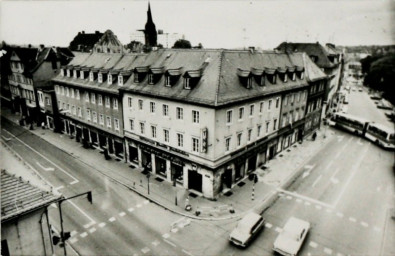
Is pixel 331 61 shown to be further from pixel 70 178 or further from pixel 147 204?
pixel 70 178

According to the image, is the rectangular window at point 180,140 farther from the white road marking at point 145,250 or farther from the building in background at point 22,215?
the building in background at point 22,215

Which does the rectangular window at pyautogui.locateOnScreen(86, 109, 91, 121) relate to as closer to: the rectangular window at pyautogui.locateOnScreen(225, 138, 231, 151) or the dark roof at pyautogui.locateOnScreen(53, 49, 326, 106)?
the dark roof at pyautogui.locateOnScreen(53, 49, 326, 106)

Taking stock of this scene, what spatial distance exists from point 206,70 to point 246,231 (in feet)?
61.2

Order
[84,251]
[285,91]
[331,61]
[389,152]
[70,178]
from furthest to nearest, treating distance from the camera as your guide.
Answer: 1. [331,61]
2. [389,152]
3. [285,91]
4. [70,178]
5. [84,251]

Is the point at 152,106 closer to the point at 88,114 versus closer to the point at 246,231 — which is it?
the point at 88,114

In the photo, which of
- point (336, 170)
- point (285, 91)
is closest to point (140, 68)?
point (285, 91)

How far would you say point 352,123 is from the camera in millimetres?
59250

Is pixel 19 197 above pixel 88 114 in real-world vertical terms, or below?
above

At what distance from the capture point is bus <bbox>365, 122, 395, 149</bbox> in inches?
1932

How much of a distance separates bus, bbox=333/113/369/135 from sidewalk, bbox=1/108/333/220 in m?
14.5

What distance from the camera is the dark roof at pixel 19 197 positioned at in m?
12.4

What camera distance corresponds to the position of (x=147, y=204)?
101 ft

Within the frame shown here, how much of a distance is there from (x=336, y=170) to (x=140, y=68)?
3360 cm

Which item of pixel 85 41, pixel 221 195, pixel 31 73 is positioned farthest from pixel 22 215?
pixel 31 73
